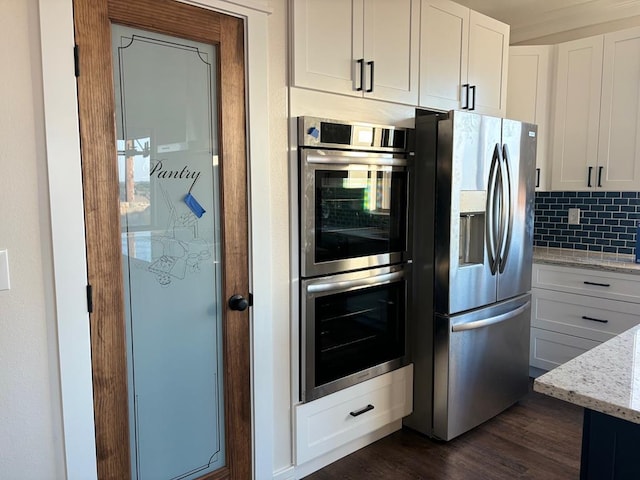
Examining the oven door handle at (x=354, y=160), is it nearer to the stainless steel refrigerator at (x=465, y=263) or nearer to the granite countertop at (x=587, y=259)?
the stainless steel refrigerator at (x=465, y=263)

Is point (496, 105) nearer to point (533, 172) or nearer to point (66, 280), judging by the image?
point (533, 172)

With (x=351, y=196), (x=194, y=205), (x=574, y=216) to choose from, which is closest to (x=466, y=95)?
(x=351, y=196)

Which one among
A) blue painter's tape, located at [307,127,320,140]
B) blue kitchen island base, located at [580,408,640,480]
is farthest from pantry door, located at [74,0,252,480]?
blue kitchen island base, located at [580,408,640,480]

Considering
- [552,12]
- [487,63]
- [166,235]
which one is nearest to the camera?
[166,235]

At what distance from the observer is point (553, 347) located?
3451 mm

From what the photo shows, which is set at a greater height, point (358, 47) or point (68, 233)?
point (358, 47)

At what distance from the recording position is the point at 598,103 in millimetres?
3414

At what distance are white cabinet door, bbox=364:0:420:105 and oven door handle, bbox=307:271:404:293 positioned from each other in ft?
3.11

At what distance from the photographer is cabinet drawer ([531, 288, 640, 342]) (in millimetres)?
3113

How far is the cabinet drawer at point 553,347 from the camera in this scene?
131 inches

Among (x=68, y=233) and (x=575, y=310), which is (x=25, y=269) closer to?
(x=68, y=233)

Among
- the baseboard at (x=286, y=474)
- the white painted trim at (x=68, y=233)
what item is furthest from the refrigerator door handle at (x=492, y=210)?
the white painted trim at (x=68, y=233)

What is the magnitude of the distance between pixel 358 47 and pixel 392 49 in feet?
0.82

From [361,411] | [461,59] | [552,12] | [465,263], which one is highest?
[552,12]
